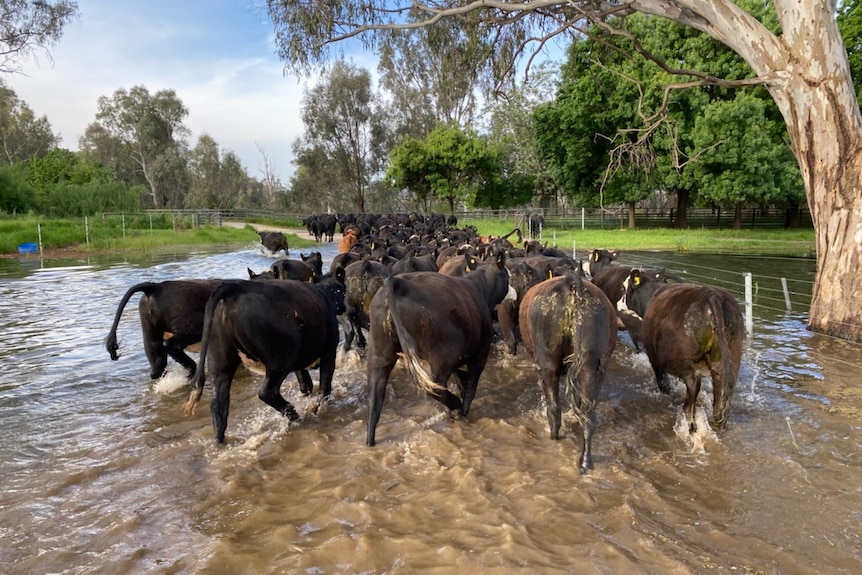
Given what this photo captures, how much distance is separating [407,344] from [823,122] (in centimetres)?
764

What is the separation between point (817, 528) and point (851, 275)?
20.5ft

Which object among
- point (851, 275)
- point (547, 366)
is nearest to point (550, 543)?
point (547, 366)

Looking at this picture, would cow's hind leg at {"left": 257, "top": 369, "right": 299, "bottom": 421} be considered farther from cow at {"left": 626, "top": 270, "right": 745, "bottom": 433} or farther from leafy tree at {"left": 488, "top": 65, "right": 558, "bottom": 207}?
leafy tree at {"left": 488, "top": 65, "right": 558, "bottom": 207}

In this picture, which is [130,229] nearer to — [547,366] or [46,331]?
[46,331]

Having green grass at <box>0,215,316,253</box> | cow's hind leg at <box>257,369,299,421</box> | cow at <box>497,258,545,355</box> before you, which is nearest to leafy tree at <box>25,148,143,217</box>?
green grass at <box>0,215,316,253</box>

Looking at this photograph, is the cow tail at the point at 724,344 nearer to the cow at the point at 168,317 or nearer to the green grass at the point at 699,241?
the cow at the point at 168,317

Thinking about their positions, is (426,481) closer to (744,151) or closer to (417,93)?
(744,151)

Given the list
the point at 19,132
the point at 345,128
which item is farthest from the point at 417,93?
the point at 19,132

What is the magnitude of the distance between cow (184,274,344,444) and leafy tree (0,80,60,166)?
2508 inches

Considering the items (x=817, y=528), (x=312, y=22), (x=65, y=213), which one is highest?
(x=312, y=22)

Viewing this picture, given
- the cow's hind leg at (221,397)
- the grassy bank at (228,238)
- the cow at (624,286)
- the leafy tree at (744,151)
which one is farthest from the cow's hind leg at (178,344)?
the leafy tree at (744,151)

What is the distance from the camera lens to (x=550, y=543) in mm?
3197

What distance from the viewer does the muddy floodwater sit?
313cm

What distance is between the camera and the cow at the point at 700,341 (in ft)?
15.0
